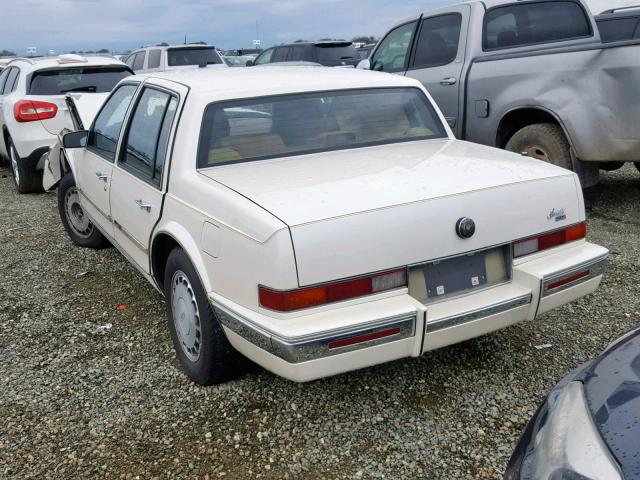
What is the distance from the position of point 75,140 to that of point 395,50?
4.33 metres

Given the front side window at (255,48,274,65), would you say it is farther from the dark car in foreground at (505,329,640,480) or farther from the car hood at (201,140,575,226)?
the dark car in foreground at (505,329,640,480)

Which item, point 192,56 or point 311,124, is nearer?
point 311,124

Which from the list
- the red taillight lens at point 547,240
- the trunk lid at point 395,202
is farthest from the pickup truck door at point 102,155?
the red taillight lens at point 547,240

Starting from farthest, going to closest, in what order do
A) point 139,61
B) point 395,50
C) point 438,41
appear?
point 139,61 < point 395,50 < point 438,41

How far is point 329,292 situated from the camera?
2.53m

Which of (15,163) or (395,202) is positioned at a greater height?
(395,202)

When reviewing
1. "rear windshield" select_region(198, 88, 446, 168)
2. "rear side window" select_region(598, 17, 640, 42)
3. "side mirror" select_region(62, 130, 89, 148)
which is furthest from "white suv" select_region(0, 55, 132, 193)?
"rear side window" select_region(598, 17, 640, 42)

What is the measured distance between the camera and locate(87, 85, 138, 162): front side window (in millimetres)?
4277

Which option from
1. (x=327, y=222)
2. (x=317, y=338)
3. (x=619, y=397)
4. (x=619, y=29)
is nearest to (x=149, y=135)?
(x=327, y=222)

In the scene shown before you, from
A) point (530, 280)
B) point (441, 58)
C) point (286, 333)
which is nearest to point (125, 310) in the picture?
point (286, 333)

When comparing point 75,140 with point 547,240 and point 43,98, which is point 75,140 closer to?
point 43,98

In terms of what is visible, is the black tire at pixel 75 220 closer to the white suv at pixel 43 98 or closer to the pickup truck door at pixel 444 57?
the white suv at pixel 43 98

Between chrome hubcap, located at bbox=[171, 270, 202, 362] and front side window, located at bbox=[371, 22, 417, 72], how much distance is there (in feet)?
16.4

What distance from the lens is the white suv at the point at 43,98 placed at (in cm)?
749
